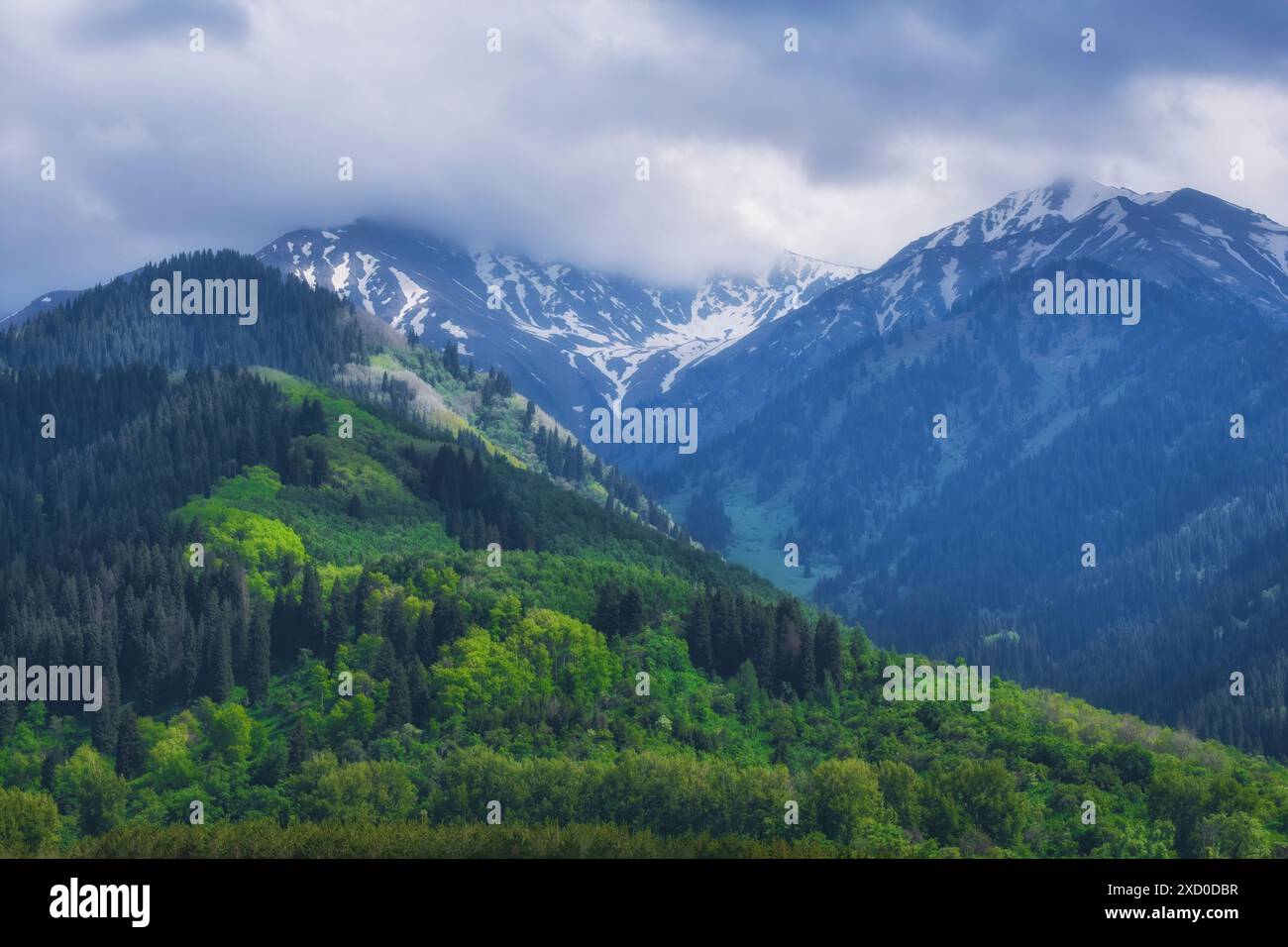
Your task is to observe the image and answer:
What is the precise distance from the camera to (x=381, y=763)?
19575 centimetres

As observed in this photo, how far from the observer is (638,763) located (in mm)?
192750
